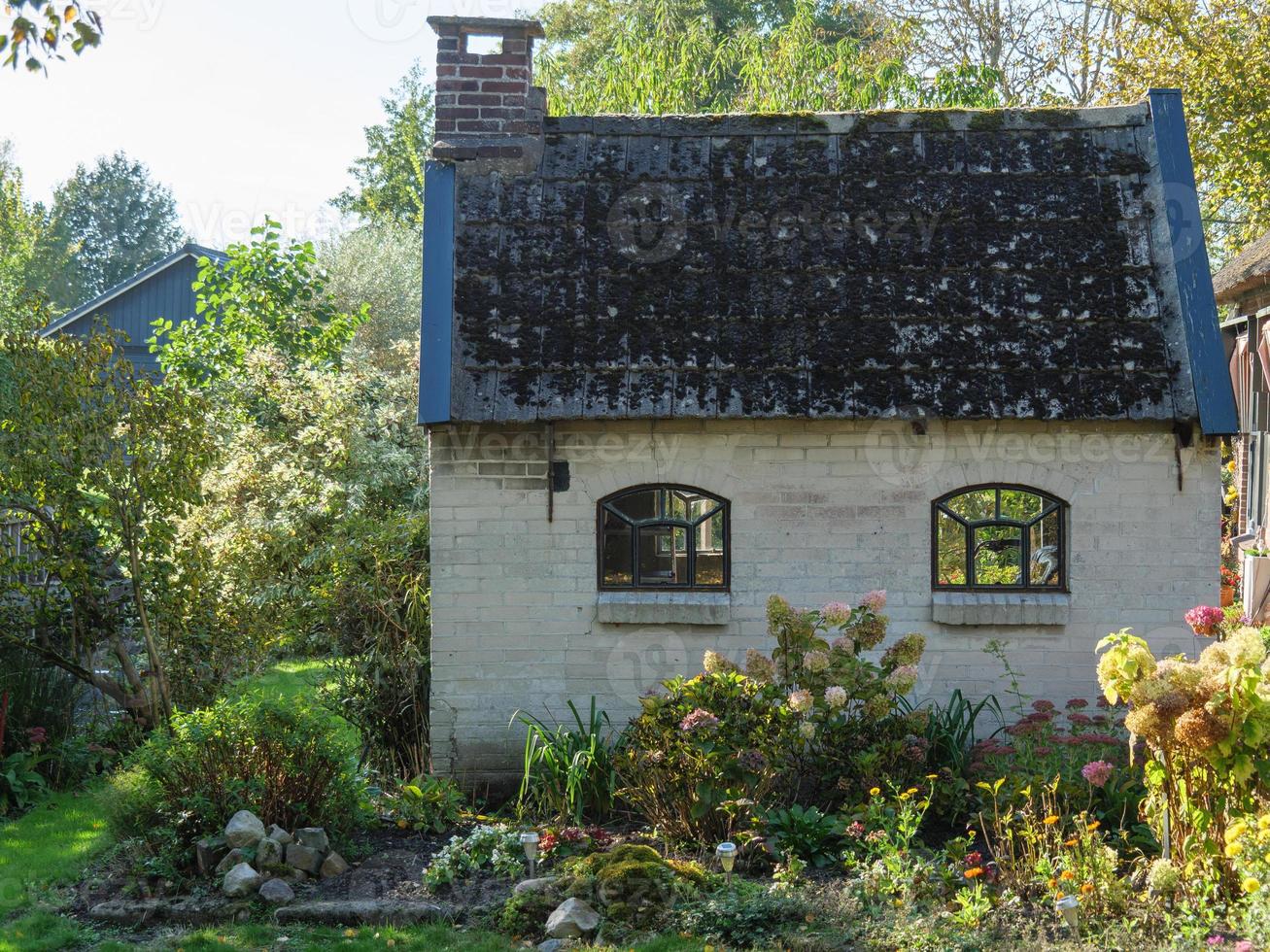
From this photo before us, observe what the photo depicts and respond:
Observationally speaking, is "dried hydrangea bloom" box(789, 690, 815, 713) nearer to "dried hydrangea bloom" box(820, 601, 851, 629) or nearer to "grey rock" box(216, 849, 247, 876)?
"dried hydrangea bloom" box(820, 601, 851, 629)

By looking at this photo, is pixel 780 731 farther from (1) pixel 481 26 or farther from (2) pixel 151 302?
(2) pixel 151 302

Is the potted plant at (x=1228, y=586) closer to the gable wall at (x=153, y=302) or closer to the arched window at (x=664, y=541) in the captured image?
the arched window at (x=664, y=541)

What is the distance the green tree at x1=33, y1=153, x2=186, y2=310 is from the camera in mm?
63062

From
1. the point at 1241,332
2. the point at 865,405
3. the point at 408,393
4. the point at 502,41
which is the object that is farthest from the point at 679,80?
the point at 865,405

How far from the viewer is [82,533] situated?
404 inches

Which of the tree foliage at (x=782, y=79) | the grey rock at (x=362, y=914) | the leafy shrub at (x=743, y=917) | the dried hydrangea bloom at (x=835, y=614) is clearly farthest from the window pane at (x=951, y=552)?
the tree foliage at (x=782, y=79)

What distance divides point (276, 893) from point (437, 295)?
14.4ft

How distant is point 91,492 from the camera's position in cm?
988

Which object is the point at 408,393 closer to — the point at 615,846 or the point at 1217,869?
the point at 615,846

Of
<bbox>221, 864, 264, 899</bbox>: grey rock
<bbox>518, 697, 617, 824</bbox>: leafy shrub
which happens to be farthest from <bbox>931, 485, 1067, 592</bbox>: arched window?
<bbox>221, 864, 264, 899</bbox>: grey rock

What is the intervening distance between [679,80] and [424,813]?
1630 cm

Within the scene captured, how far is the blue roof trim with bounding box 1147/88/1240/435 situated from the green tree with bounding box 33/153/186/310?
59893mm

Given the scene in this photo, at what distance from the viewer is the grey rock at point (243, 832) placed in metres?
7.20

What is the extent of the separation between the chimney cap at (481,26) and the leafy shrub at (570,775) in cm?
528
